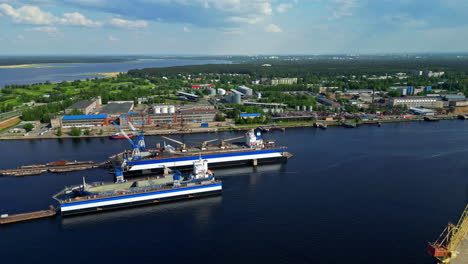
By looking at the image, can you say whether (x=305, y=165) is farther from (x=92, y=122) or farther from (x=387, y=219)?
(x=92, y=122)

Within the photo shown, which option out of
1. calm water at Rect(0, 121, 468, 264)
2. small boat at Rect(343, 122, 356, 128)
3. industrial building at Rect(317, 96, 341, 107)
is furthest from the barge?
industrial building at Rect(317, 96, 341, 107)

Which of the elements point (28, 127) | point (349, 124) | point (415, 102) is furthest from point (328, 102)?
point (28, 127)

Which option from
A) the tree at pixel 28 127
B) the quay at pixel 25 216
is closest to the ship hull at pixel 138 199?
the quay at pixel 25 216

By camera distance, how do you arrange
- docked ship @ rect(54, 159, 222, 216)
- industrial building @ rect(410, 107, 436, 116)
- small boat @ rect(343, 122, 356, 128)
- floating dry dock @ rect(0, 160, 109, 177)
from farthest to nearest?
1. industrial building @ rect(410, 107, 436, 116)
2. small boat @ rect(343, 122, 356, 128)
3. floating dry dock @ rect(0, 160, 109, 177)
4. docked ship @ rect(54, 159, 222, 216)

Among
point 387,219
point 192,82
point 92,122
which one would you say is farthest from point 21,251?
point 192,82

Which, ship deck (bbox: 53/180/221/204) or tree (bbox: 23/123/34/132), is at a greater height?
tree (bbox: 23/123/34/132)

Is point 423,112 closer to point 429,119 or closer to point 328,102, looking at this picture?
point 429,119

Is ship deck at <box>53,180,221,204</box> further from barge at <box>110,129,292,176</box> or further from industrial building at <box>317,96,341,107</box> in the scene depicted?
industrial building at <box>317,96,341,107</box>
